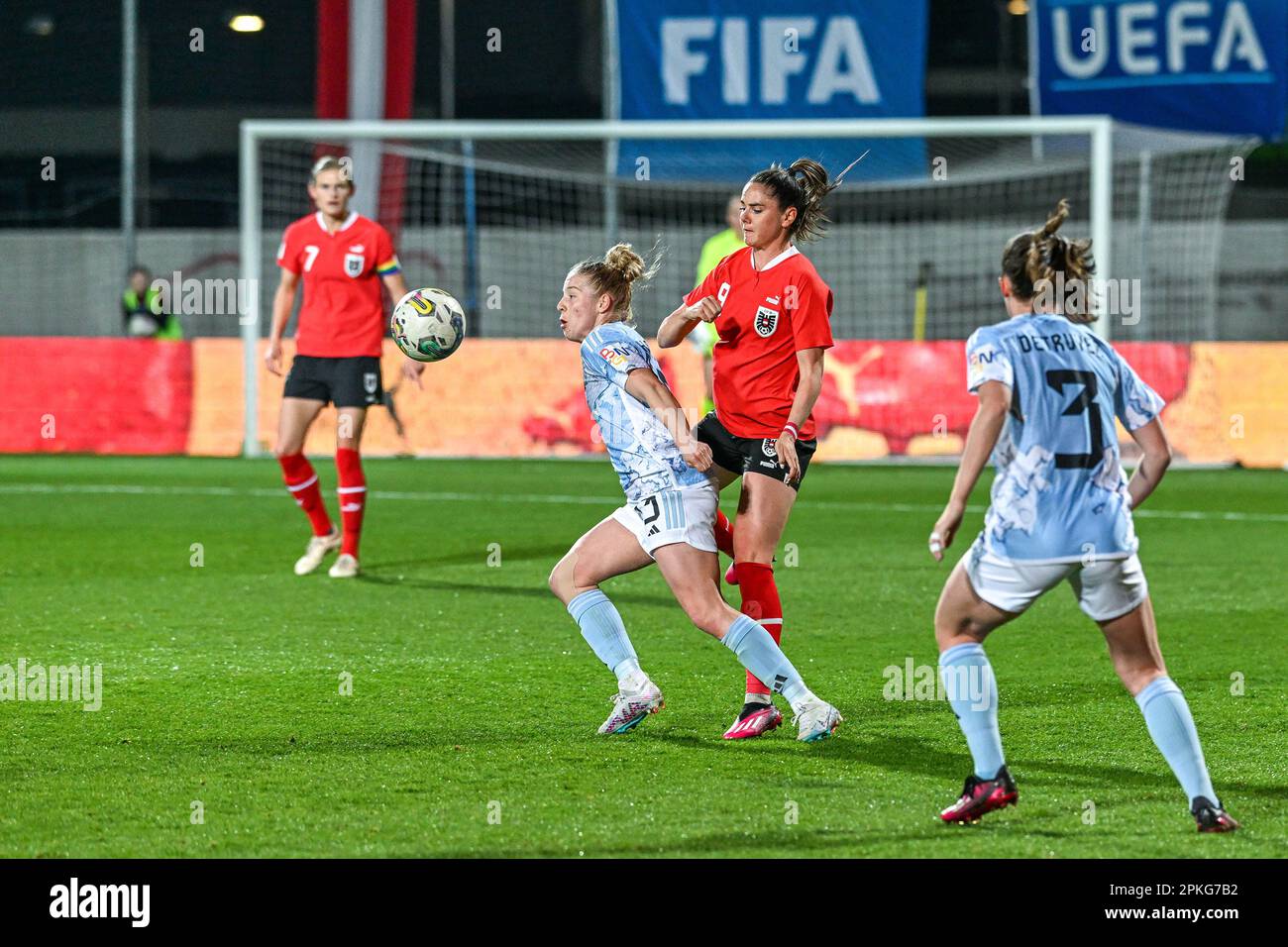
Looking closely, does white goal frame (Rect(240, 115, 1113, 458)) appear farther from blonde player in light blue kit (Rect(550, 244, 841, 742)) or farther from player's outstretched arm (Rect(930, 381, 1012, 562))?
player's outstretched arm (Rect(930, 381, 1012, 562))

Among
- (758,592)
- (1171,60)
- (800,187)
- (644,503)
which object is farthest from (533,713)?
(1171,60)

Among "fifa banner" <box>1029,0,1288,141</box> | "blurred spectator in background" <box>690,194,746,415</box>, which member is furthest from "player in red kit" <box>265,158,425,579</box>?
"fifa banner" <box>1029,0,1288,141</box>

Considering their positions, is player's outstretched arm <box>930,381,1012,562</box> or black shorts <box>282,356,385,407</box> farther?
black shorts <box>282,356,385,407</box>

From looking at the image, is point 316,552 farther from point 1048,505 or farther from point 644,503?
point 1048,505

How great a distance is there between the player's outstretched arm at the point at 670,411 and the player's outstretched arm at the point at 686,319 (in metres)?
0.25

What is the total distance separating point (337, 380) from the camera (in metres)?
9.91

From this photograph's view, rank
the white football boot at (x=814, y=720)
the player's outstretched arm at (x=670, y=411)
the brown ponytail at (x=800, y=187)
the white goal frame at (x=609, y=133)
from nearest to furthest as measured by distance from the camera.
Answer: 1. the player's outstretched arm at (x=670, y=411)
2. the white football boot at (x=814, y=720)
3. the brown ponytail at (x=800, y=187)
4. the white goal frame at (x=609, y=133)

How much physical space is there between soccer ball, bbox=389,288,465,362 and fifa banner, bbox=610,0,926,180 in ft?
38.0

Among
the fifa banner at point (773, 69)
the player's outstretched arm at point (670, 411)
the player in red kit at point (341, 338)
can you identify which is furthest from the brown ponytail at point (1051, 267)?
the fifa banner at point (773, 69)

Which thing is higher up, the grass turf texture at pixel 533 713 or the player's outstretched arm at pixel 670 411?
the player's outstretched arm at pixel 670 411

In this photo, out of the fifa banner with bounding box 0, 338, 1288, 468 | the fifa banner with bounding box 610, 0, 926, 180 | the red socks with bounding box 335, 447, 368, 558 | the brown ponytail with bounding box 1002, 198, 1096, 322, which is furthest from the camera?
the fifa banner with bounding box 610, 0, 926, 180

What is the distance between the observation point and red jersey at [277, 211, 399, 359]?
994 cm

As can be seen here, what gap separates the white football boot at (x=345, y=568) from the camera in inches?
390

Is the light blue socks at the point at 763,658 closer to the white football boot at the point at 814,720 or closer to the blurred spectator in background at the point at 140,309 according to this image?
the white football boot at the point at 814,720
